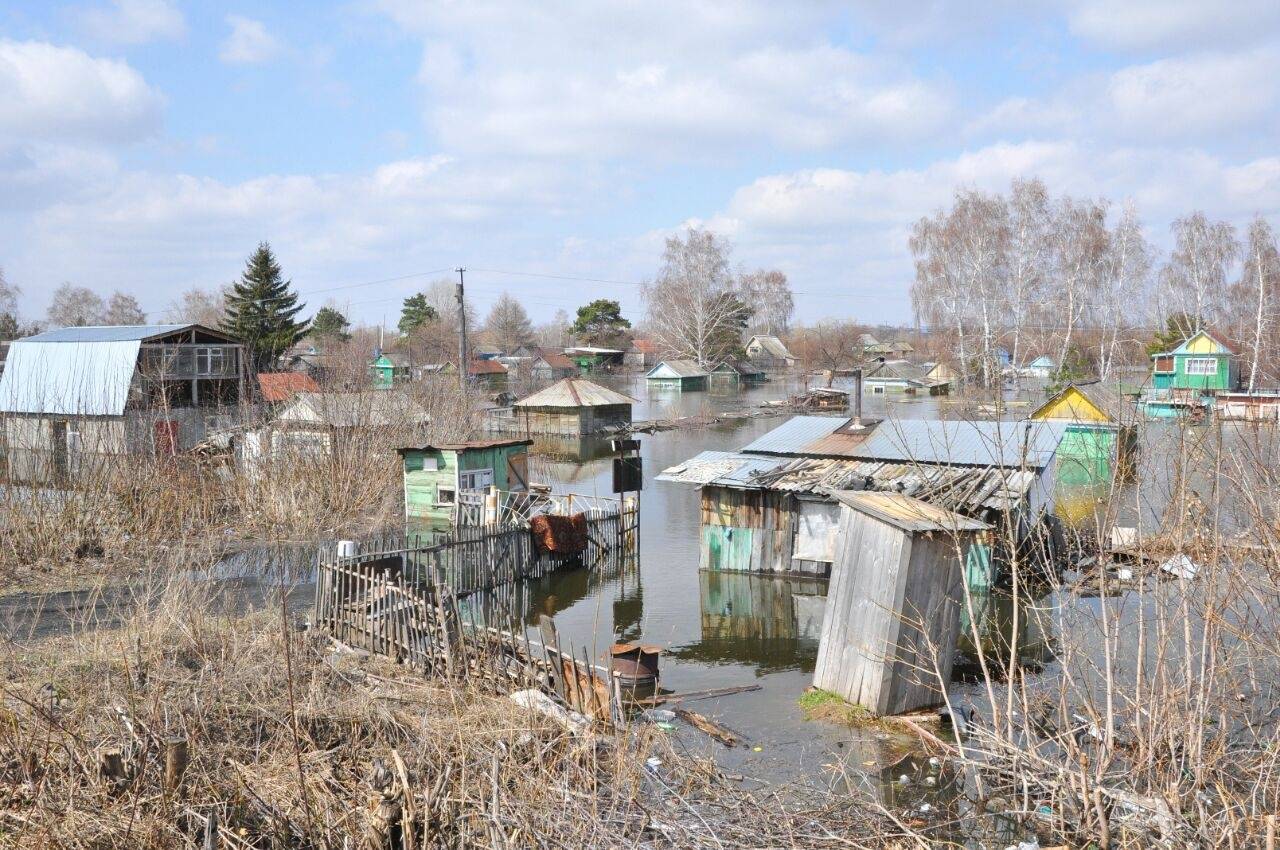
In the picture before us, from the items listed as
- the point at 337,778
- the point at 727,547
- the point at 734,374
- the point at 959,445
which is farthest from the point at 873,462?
the point at 734,374

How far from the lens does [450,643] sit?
10.5 metres

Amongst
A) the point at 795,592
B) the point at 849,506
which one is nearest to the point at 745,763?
the point at 849,506

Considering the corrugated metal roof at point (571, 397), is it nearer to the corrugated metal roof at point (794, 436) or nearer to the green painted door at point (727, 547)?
the corrugated metal roof at point (794, 436)

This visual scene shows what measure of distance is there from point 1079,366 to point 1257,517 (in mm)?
47175

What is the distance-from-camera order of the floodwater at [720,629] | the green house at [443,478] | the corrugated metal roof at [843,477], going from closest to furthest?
the floodwater at [720,629], the corrugated metal roof at [843,477], the green house at [443,478]

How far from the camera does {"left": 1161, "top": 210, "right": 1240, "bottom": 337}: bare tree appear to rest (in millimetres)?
49344

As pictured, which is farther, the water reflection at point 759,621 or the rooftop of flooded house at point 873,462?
the rooftop of flooded house at point 873,462

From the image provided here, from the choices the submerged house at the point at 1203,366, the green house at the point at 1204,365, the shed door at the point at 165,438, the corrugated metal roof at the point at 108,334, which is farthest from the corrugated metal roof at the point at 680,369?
the shed door at the point at 165,438

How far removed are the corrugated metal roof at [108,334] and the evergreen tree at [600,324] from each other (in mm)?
63943

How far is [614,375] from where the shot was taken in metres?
89.5

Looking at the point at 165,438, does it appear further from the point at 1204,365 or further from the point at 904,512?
the point at 1204,365

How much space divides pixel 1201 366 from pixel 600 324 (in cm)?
5931

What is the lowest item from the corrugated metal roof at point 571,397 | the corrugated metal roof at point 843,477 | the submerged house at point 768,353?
the corrugated metal roof at point 843,477

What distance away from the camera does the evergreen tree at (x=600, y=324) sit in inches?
3723
